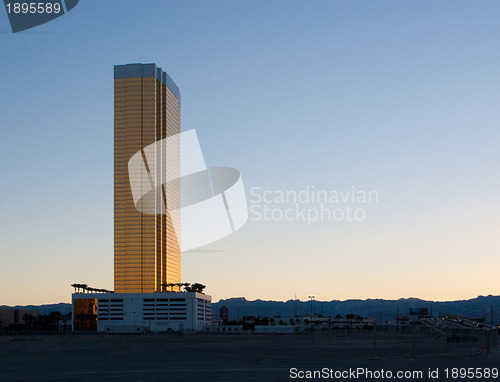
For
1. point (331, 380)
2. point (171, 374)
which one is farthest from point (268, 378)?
point (171, 374)

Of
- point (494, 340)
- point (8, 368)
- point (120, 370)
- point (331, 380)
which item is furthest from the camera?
point (494, 340)

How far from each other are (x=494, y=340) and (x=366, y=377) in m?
40.6

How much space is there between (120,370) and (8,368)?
8.22 m

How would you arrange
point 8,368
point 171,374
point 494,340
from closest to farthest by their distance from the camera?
point 171,374
point 8,368
point 494,340

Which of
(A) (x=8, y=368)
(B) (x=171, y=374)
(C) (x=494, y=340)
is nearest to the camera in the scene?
(B) (x=171, y=374)

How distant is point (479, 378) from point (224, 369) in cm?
1461

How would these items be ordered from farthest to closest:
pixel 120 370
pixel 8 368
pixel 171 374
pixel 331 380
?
pixel 8 368
pixel 120 370
pixel 171 374
pixel 331 380

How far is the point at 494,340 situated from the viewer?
68938 millimetres

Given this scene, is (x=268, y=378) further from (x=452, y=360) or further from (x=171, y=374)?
(x=452, y=360)

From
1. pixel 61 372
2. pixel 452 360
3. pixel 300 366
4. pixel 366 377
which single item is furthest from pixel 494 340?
pixel 61 372

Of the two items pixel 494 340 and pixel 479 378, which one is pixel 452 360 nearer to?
pixel 479 378

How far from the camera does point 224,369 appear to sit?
39906 mm

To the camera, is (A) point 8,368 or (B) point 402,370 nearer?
(B) point 402,370

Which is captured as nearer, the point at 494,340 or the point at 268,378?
the point at 268,378
